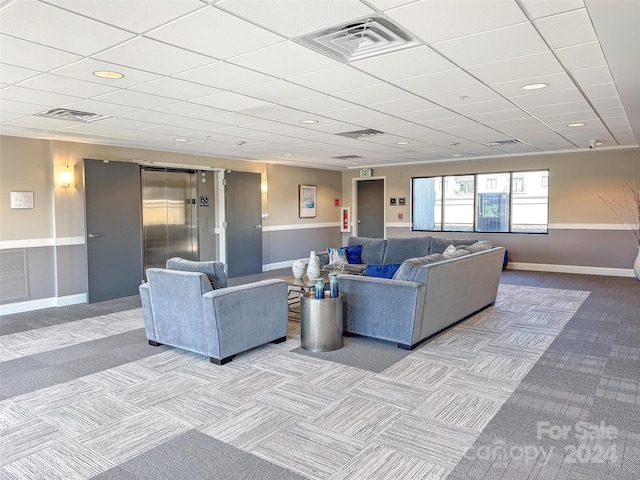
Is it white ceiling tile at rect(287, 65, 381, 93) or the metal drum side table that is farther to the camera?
the metal drum side table

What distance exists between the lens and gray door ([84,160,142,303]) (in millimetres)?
7031

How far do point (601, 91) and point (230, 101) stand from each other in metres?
3.70

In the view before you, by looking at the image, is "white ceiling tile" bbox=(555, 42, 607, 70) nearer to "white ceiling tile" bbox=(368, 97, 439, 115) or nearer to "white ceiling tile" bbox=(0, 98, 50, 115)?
"white ceiling tile" bbox=(368, 97, 439, 115)

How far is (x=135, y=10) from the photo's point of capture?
252 cm

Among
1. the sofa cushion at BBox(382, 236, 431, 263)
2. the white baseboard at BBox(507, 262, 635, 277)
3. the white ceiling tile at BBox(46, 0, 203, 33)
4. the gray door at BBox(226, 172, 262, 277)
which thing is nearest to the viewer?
the white ceiling tile at BBox(46, 0, 203, 33)

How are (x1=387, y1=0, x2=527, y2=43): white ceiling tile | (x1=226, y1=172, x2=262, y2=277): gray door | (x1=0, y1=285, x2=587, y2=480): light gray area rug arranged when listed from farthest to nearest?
(x1=226, y1=172, x2=262, y2=277): gray door, (x1=0, y1=285, x2=587, y2=480): light gray area rug, (x1=387, y1=0, x2=527, y2=43): white ceiling tile

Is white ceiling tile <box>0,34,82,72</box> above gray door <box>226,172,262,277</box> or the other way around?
above

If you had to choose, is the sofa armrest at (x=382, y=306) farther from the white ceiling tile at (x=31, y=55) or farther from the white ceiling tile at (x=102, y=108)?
the white ceiling tile at (x=31, y=55)

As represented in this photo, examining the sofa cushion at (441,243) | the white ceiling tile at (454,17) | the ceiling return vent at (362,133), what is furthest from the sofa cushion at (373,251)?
the white ceiling tile at (454,17)

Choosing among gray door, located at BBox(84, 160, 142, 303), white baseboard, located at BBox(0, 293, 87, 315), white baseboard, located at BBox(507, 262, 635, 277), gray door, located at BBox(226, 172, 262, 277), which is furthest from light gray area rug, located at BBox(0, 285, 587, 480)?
white baseboard, located at BBox(507, 262, 635, 277)

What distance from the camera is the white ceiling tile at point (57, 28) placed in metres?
2.50

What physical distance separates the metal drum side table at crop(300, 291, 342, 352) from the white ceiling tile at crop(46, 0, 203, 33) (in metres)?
2.76

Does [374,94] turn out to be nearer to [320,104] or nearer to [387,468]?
[320,104]

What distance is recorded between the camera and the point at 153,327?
468cm
